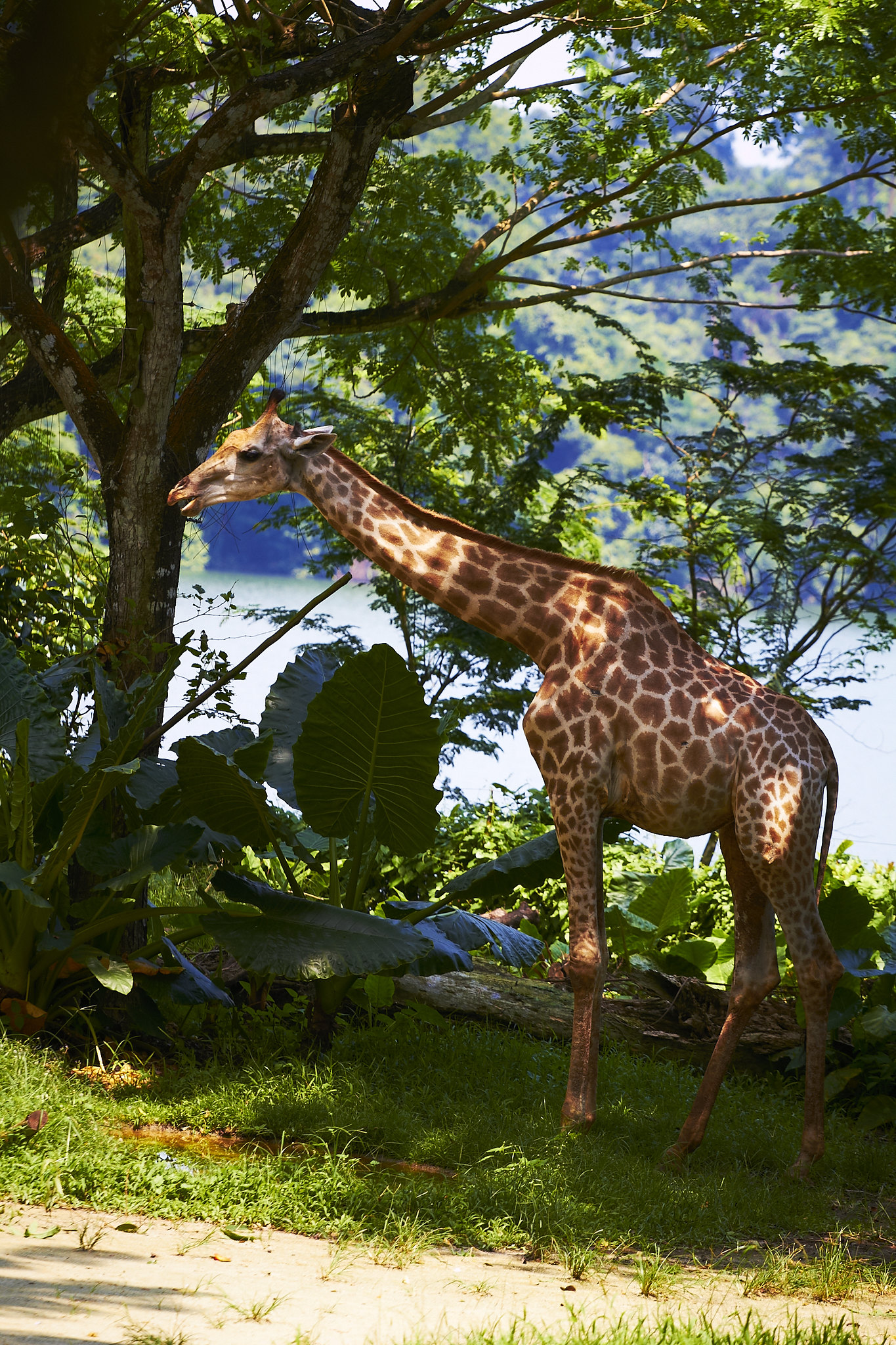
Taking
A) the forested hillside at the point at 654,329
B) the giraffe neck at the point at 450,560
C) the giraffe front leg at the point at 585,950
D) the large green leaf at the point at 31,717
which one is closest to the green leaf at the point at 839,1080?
the giraffe front leg at the point at 585,950

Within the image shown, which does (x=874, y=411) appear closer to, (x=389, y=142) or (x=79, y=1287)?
(x=389, y=142)

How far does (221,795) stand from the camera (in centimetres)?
519

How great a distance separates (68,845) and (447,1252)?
8.01 feet

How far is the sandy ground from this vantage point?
2717mm

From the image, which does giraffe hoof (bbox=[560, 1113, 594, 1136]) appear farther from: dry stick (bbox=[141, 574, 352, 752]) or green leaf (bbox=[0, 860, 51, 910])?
dry stick (bbox=[141, 574, 352, 752])

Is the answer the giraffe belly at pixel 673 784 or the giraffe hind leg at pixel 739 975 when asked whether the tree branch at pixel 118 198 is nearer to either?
the giraffe belly at pixel 673 784

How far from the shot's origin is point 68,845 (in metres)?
4.96

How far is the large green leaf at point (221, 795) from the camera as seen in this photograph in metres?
4.90

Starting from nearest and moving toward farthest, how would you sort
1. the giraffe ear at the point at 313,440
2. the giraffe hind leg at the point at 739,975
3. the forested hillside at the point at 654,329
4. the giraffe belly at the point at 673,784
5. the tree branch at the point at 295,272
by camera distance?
1. the giraffe hind leg at the point at 739,975
2. the giraffe belly at the point at 673,784
3. the giraffe ear at the point at 313,440
4. the tree branch at the point at 295,272
5. the forested hillside at the point at 654,329

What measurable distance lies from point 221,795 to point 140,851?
1.42ft

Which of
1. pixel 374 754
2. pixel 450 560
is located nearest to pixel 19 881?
pixel 374 754

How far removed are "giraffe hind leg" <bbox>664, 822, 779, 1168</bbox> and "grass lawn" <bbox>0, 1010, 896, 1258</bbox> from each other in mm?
176

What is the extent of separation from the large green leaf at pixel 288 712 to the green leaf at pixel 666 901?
2.41 m

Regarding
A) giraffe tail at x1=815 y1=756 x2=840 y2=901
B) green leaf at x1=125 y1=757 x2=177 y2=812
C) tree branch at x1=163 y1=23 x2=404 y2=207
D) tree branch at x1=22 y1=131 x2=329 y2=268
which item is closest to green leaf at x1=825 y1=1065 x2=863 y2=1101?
giraffe tail at x1=815 y1=756 x2=840 y2=901
